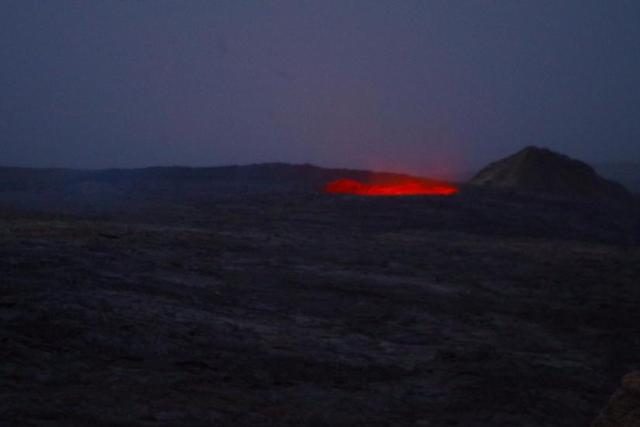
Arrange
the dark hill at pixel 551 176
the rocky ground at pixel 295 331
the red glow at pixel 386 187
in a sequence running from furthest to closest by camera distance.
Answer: the dark hill at pixel 551 176, the red glow at pixel 386 187, the rocky ground at pixel 295 331

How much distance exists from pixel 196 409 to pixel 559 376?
146 inches

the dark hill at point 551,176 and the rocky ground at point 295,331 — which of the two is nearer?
the rocky ground at point 295,331

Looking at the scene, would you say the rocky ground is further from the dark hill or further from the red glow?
the dark hill

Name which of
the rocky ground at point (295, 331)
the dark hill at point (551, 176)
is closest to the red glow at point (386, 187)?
the dark hill at point (551, 176)

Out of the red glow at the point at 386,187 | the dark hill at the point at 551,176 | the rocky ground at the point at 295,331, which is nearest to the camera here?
the rocky ground at the point at 295,331

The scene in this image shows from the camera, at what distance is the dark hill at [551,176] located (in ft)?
121

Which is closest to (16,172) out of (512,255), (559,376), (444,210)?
(444,210)

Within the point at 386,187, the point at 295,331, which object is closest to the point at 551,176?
the point at 386,187

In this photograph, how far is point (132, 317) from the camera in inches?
269

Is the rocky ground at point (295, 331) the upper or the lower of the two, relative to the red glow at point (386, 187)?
lower

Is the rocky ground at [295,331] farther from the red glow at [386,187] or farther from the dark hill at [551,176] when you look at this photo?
the dark hill at [551,176]

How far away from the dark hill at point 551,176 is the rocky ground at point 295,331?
22613mm

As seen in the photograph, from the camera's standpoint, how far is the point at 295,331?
7.27m

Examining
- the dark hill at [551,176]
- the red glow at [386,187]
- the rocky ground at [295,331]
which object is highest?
the dark hill at [551,176]
